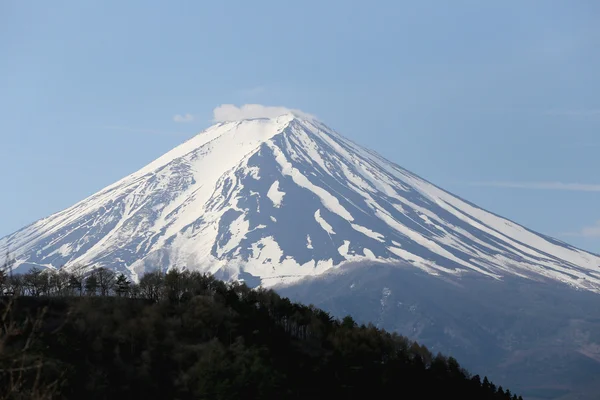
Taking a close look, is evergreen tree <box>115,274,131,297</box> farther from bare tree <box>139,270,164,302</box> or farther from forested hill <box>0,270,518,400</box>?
bare tree <box>139,270,164,302</box>

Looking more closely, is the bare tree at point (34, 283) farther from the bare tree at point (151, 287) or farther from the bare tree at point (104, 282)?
the bare tree at point (151, 287)

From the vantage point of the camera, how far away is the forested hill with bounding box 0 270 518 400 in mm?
60812

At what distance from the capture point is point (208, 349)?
2581 inches

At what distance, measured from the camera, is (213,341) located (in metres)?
66.8

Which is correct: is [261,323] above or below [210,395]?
above

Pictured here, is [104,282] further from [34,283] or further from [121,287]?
[121,287]

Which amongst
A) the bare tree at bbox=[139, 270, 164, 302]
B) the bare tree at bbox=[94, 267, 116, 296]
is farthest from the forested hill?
the bare tree at bbox=[94, 267, 116, 296]

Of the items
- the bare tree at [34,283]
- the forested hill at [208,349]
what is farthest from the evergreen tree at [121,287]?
the bare tree at [34,283]

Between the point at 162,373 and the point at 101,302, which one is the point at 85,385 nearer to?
the point at 162,373

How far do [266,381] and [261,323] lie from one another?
56.7ft


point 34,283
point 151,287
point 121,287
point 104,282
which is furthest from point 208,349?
point 104,282

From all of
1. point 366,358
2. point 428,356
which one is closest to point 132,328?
point 366,358

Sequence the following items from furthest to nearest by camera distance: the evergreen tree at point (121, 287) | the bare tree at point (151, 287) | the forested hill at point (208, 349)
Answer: the bare tree at point (151, 287) → the evergreen tree at point (121, 287) → the forested hill at point (208, 349)

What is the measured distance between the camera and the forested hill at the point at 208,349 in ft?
200
